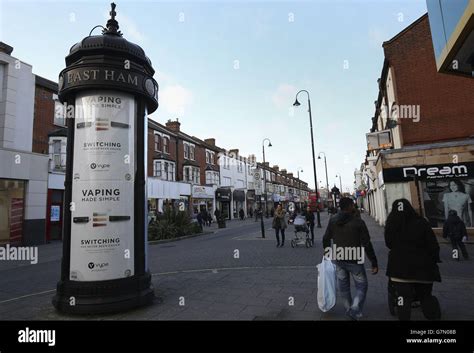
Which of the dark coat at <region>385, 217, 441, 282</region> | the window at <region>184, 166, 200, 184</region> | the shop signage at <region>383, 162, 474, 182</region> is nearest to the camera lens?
the dark coat at <region>385, 217, 441, 282</region>

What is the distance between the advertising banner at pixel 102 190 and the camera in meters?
4.86

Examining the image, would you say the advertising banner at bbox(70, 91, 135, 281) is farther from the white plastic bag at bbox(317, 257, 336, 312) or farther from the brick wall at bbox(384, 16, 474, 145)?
the brick wall at bbox(384, 16, 474, 145)

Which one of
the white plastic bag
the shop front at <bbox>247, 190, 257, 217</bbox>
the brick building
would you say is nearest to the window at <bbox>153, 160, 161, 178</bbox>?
the brick building

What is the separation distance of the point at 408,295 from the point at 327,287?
1.06 metres

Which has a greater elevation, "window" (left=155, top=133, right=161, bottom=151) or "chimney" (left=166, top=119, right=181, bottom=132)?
"chimney" (left=166, top=119, right=181, bottom=132)

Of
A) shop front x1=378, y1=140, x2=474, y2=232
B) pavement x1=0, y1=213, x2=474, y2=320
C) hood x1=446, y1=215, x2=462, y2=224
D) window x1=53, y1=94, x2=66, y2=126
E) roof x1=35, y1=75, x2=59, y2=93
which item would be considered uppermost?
roof x1=35, y1=75, x2=59, y2=93

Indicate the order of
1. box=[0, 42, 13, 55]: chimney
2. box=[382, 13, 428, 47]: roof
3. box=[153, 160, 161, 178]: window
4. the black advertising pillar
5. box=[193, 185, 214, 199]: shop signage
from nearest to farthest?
the black advertising pillar < box=[382, 13, 428, 47]: roof < box=[0, 42, 13, 55]: chimney < box=[153, 160, 161, 178]: window < box=[193, 185, 214, 199]: shop signage

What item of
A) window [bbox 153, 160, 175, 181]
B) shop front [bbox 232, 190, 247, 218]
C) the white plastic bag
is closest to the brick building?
the white plastic bag

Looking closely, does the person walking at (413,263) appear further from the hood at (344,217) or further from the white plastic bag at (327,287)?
the white plastic bag at (327,287)

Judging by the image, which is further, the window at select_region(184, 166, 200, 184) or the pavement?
the window at select_region(184, 166, 200, 184)

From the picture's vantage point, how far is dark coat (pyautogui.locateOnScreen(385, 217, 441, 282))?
148 inches

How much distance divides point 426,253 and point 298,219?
8588 mm

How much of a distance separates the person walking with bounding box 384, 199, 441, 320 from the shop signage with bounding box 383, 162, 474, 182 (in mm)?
10170

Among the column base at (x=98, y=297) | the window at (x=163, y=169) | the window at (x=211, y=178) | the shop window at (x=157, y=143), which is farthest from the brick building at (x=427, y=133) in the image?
the window at (x=211, y=178)
